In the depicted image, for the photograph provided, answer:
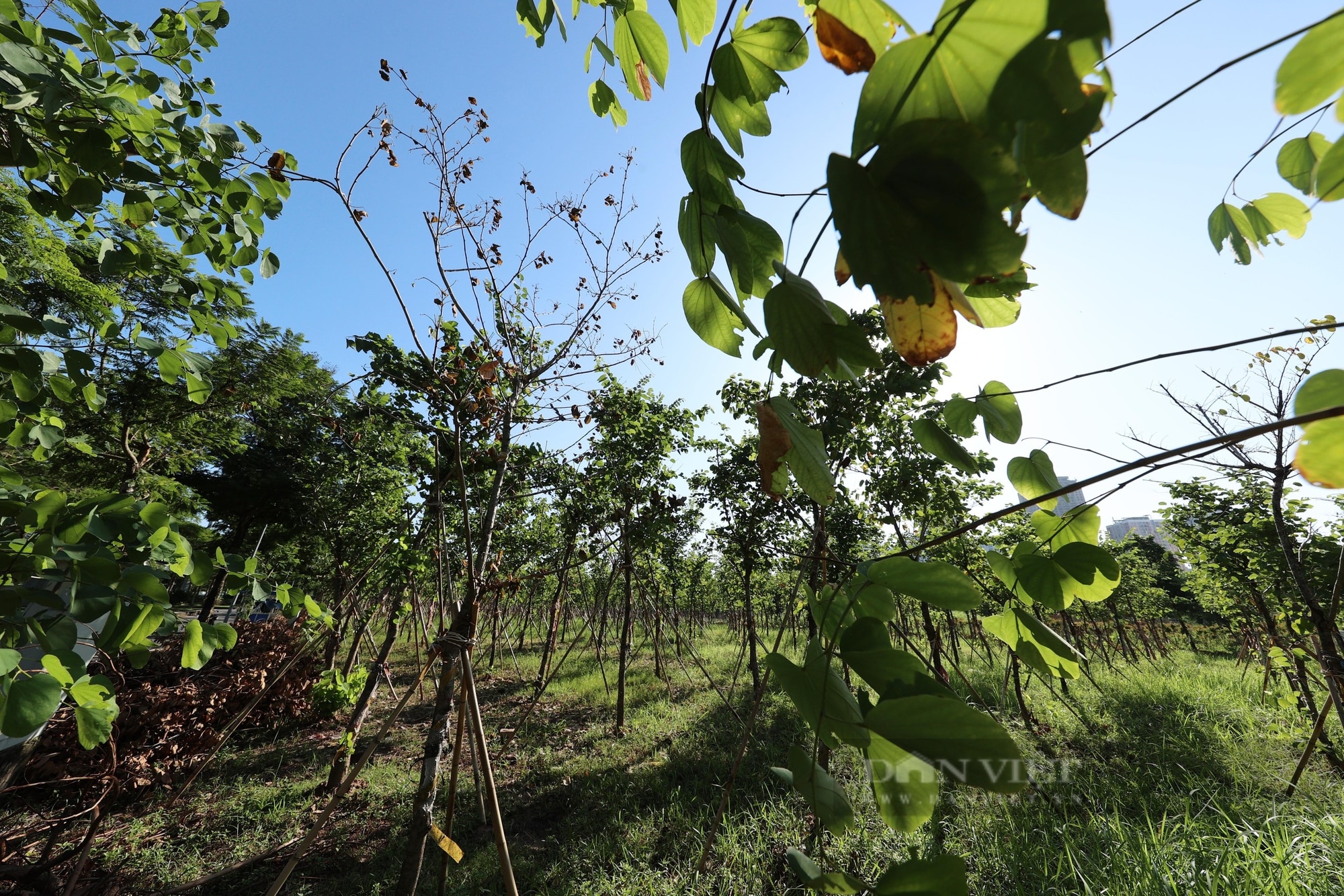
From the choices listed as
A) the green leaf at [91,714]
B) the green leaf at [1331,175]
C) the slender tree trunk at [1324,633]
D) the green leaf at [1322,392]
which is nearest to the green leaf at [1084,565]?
the green leaf at [1322,392]

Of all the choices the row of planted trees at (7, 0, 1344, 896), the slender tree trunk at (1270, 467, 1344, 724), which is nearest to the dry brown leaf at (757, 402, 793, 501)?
the row of planted trees at (7, 0, 1344, 896)

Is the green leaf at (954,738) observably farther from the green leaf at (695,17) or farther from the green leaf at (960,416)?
the green leaf at (695,17)

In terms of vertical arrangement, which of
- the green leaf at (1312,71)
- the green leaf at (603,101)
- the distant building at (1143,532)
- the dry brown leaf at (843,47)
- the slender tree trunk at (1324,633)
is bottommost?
the slender tree trunk at (1324,633)

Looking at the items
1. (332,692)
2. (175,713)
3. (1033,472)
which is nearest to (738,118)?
(1033,472)

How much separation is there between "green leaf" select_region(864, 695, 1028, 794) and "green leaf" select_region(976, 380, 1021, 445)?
1.12 ft

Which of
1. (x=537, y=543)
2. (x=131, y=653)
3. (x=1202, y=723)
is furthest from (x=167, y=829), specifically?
(x=1202, y=723)

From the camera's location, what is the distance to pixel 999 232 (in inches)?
7.3

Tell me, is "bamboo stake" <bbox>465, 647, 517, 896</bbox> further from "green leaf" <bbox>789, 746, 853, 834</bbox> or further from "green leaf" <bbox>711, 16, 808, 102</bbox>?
"green leaf" <bbox>711, 16, 808, 102</bbox>

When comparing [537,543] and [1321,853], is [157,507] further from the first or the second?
[537,543]

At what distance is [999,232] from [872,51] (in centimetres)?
18

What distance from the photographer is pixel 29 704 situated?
62cm

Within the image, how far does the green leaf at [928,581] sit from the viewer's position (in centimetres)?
39

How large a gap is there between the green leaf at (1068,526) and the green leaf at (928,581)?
16cm

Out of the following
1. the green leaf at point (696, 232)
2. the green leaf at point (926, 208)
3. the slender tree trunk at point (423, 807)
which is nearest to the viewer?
the green leaf at point (926, 208)
